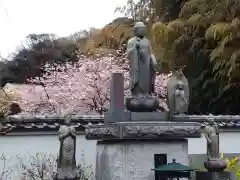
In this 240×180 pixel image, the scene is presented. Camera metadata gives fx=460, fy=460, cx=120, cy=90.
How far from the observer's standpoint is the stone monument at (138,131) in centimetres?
782

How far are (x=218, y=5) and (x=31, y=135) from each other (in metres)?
9.67

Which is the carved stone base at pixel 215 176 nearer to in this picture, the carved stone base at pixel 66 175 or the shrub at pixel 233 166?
the shrub at pixel 233 166

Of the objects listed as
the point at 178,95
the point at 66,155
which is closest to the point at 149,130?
the point at 178,95

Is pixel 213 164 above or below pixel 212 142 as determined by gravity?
below

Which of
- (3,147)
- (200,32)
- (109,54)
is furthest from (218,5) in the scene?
(3,147)

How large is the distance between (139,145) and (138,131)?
0.34 metres

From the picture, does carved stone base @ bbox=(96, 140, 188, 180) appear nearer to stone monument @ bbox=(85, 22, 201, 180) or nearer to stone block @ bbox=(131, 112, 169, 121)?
stone monument @ bbox=(85, 22, 201, 180)

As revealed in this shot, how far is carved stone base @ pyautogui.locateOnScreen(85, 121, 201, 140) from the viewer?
7723 mm

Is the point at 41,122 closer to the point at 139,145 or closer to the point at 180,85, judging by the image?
the point at 139,145

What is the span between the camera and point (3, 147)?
10719 millimetres

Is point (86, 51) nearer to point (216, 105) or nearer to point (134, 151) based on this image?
point (216, 105)

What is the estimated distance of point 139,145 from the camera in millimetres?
7941

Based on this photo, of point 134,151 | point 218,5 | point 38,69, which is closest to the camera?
point 134,151

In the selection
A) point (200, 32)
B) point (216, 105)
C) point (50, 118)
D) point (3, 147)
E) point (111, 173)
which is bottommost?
point (111, 173)
